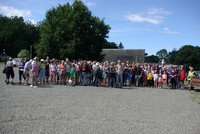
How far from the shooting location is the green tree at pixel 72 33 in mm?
32188

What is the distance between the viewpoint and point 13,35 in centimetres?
6200

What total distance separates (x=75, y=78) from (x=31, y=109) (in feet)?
25.5

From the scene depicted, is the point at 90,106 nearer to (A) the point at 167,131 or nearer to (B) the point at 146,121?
(B) the point at 146,121

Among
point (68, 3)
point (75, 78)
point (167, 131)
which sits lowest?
point (167, 131)

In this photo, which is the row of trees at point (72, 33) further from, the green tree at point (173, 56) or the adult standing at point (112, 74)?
the green tree at point (173, 56)

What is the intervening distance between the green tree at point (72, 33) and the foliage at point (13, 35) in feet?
101

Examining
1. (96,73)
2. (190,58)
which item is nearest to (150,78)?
(96,73)

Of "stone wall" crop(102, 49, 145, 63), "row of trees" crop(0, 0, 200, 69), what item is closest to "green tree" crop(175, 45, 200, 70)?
"stone wall" crop(102, 49, 145, 63)

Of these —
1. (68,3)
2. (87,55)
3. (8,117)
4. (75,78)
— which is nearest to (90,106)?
(8,117)

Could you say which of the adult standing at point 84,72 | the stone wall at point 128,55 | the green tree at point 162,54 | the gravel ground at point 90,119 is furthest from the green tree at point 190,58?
the gravel ground at point 90,119

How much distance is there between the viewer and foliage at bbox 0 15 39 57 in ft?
199

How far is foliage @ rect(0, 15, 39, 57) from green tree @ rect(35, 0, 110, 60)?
3082 centimetres

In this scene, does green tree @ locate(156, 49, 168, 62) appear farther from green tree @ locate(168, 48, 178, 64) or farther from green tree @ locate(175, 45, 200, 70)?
green tree @ locate(175, 45, 200, 70)

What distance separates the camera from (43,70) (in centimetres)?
1321
